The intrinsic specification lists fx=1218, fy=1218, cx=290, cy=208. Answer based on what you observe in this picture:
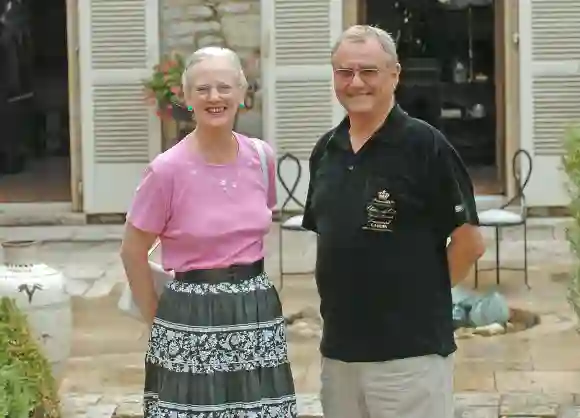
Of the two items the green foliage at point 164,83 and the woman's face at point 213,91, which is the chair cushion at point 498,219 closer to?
the green foliage at point 164,83

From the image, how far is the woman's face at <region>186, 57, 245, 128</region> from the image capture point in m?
2.98

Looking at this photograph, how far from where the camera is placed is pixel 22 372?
11.7ft

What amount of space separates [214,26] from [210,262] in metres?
6.29

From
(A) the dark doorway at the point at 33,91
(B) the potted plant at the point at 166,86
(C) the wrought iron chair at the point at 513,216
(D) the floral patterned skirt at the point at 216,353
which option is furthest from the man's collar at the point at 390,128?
(A) the dark doorway at the point at 33,91

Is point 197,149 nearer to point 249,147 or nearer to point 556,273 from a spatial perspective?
point 249,147

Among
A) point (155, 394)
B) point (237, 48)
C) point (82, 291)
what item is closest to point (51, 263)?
point (82, 291)

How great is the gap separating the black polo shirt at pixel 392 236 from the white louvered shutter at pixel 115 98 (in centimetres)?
630

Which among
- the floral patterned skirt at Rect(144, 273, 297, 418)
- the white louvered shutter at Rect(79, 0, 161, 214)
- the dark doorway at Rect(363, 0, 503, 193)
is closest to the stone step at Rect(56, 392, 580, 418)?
the floral patterned skirt at Rect(144, 273, 297, 418)

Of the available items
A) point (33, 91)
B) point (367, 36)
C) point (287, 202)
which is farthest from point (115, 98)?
point (367, 36)

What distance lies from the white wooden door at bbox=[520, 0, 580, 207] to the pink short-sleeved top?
6.06m

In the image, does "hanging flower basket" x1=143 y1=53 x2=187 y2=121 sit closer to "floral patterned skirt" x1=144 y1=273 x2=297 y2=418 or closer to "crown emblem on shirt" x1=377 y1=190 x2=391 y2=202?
"floral patterned skirt" x1=144 y1=273 x2=297 y2=418

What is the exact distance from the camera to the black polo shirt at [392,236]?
9.32ft

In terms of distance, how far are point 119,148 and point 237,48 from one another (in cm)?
116

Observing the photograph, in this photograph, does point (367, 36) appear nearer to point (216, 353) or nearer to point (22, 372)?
point (216, 353)
